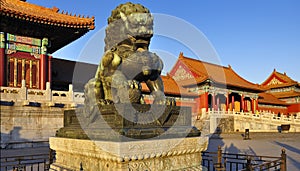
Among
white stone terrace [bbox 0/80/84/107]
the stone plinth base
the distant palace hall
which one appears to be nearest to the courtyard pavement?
the stone plinth base

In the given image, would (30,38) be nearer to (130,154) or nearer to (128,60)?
(128,60)

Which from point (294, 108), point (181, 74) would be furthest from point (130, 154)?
point (294, 108)

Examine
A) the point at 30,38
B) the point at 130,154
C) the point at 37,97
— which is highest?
the point at 30,38

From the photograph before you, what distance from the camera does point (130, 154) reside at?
3164 millimetres

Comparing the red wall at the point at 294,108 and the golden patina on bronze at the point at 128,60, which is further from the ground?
the golden patina on bronze at the point at 128,60

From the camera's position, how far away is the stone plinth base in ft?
10.4

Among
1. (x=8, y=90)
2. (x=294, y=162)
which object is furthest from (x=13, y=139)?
(x=294, y=162)

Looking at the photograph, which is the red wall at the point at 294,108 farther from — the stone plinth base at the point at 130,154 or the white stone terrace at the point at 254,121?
the stone plinth base at the point at 130,154

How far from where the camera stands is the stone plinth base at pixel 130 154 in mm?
3180

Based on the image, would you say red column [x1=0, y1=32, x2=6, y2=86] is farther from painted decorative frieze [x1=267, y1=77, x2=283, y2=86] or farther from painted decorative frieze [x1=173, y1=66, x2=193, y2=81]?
painted decorative frieze [x1=267, y1=77, x2=283, y2=86]

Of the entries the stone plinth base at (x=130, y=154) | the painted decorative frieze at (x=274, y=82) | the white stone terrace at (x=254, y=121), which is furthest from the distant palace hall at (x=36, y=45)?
the painted decorative frieze at (x=274, y=82)

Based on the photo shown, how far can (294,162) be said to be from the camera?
8.79m

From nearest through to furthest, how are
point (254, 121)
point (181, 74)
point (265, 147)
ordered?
1. point (265, 147)
2. point (254, 121)
3. point (181, 74)

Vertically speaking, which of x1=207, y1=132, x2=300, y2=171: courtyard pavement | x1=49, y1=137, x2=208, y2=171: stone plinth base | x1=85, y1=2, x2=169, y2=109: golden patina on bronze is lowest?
x1=207, y1=132, x2=300, y2=171: courtyard pavement
